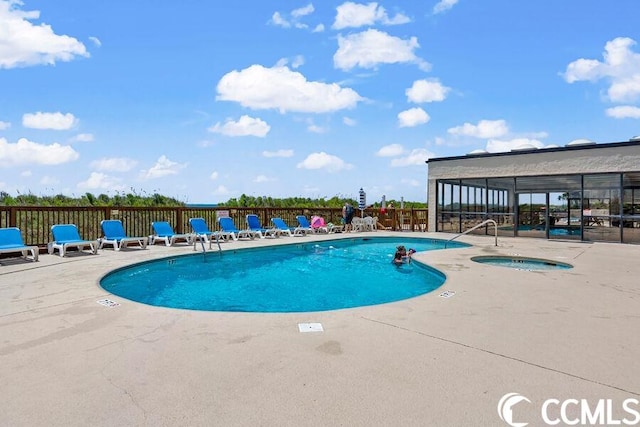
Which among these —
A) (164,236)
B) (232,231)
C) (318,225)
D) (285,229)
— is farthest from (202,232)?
(318,225)

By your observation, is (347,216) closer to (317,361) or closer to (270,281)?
(270,281)

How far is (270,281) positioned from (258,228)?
6.63m

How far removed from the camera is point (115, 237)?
1049cm

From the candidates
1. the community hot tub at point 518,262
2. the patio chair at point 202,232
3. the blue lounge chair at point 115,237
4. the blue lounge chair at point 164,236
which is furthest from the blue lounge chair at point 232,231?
the community hot tub at point 518,262

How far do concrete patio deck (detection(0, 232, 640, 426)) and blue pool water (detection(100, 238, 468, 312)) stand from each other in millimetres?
1548

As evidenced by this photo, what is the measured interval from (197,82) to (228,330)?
35.0 ft

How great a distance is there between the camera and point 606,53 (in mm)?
11125

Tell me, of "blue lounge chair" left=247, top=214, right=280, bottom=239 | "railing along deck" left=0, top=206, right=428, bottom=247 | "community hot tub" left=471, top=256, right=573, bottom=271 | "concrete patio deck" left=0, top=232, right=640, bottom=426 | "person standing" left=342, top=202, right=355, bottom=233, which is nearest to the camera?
"concrete patio deck" left=0, top=232, right=640, bottom=426

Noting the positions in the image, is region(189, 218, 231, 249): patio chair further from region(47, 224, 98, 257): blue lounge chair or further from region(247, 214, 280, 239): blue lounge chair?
region(47, 224, 98, 257): blue lounge chair

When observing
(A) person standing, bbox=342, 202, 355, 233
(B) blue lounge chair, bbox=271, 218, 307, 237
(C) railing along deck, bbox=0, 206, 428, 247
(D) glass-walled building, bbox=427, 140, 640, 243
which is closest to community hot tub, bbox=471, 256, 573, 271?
(D) glass-walled building, bbox=427, 140, 640, 243

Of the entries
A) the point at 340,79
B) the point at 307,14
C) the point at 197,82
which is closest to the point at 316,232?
the point at 340,79

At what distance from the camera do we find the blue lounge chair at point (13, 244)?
8.06m

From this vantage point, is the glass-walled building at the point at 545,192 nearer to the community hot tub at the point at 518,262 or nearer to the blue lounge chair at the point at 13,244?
the community hot tub at the point at 518,262

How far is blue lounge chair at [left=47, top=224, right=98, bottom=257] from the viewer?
9.05m
